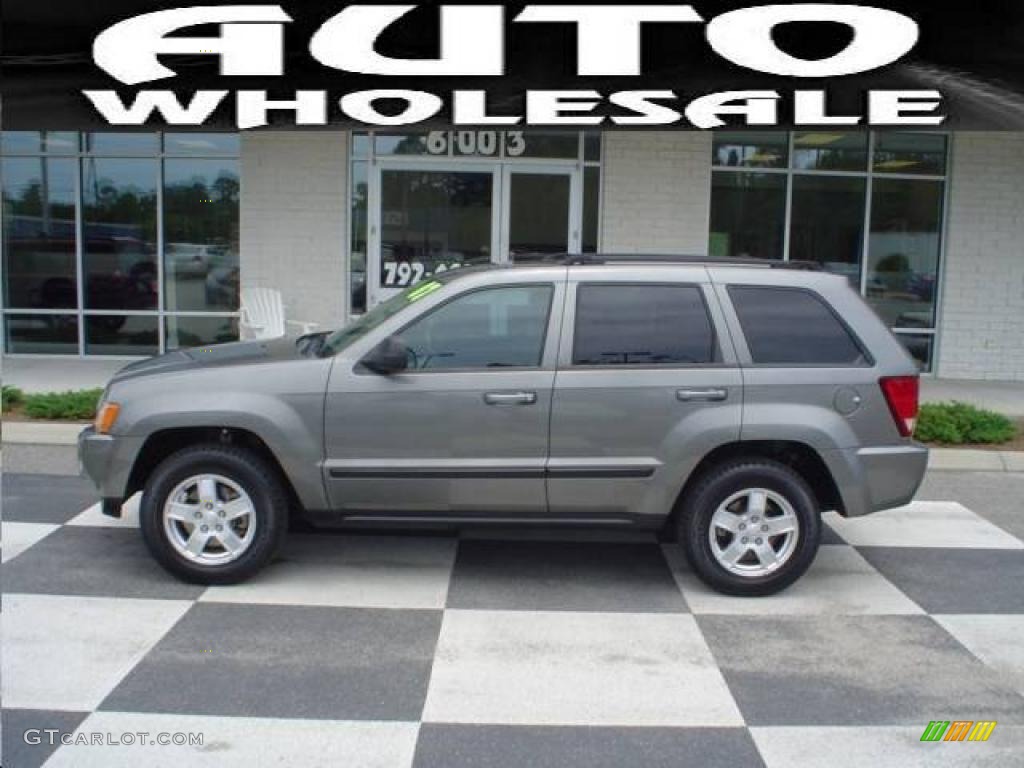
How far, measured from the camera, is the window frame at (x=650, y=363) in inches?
218

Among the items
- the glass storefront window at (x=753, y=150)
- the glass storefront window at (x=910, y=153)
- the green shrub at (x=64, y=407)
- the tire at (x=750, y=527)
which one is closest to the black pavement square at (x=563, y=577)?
the tire at (x=750, y=527)

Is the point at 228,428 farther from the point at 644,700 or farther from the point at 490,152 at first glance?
the point at 490,152

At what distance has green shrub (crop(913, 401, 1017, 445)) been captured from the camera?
9.31 meters

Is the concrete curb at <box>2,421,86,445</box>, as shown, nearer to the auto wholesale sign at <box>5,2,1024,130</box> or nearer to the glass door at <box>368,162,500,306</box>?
the auto wholesale sign at <box>5,2,1024,130</box>

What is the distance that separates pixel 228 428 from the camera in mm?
5566

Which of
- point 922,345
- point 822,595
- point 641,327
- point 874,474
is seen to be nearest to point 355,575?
point 641,327

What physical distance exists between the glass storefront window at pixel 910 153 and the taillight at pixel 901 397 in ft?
29.4

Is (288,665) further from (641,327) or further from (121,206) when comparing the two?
(121,206)

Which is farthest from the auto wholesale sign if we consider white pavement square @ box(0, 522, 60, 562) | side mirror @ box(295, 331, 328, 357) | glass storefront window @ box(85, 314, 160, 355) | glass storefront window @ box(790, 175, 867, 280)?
white pavement square @ box(0, 522, 60, 562)

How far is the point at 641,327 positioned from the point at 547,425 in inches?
30.7

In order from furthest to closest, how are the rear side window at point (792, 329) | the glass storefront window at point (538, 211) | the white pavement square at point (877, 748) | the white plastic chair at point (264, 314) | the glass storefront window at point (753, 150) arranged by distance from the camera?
the glass storefront window at point (753, 150)
the glass storefront window at point (538, 211)
the white plastic chair at point (264, 314)
the rear side window at point (792, 329)
the white pavement square at point (877, 748)

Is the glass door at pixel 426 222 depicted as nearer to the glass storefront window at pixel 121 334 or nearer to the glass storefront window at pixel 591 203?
the glass storefront window at pixel 591 203

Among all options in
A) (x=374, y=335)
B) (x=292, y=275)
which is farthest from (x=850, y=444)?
(x=292, y=275)

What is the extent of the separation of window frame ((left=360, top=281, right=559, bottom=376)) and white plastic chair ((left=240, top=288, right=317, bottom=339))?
7.45 meters
